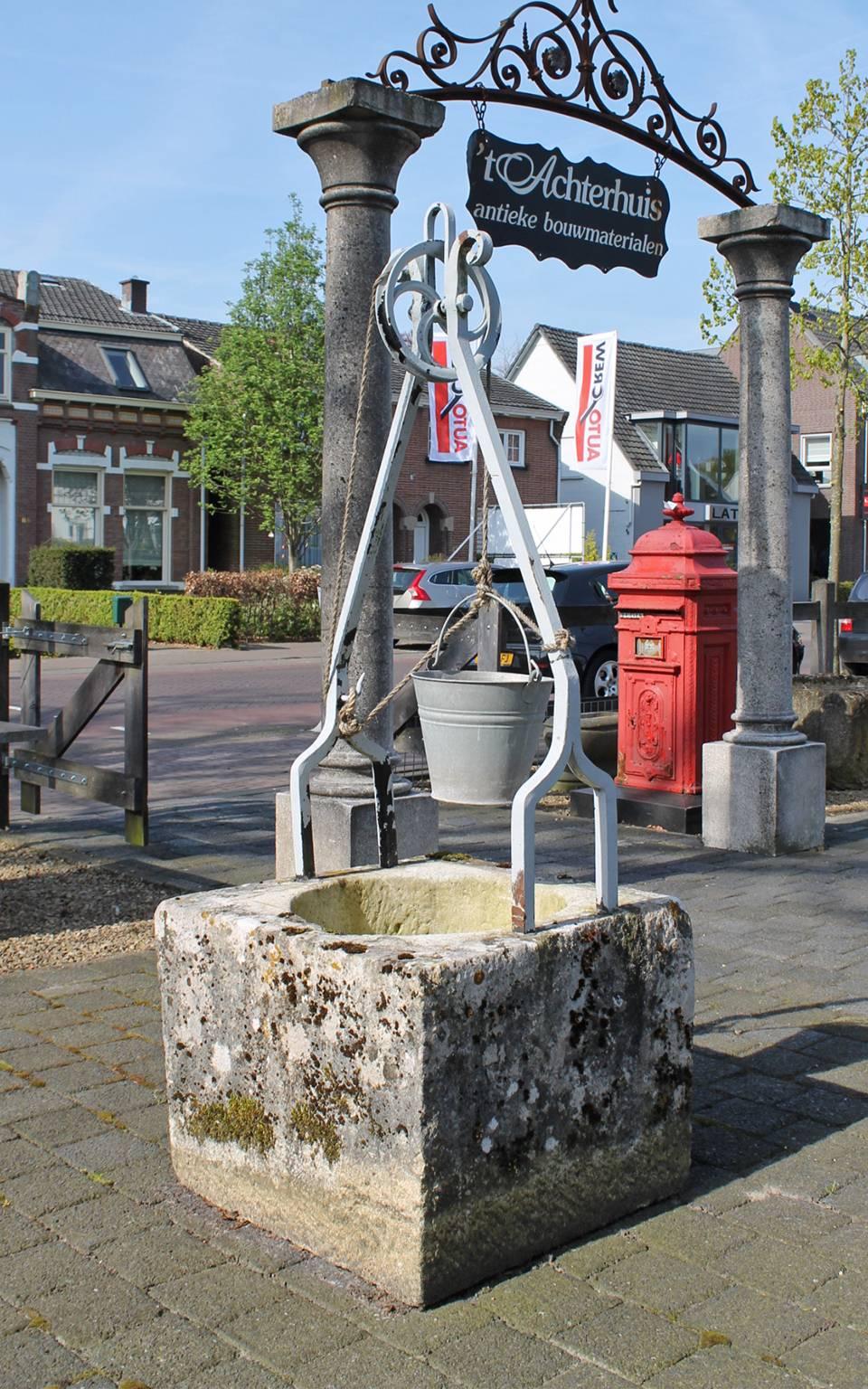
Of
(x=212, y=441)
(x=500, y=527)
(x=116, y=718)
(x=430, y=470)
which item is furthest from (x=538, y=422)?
(x=116, y=718)

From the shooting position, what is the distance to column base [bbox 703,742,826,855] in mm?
7238

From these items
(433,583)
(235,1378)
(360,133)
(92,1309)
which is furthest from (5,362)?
(235,1378)

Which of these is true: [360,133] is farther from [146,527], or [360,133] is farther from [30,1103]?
[146,527]

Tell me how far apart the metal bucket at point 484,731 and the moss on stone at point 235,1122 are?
845mm

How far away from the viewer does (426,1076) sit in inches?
108

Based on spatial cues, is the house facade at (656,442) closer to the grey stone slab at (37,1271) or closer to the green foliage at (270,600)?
the green foliage at (270,600)

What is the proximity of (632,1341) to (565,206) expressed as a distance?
16.8 feet

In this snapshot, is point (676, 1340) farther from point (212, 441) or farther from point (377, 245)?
point (212, 441)

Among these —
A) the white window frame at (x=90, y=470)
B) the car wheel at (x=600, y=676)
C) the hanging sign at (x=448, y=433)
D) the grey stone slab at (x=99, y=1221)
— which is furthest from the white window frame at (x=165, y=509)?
the grey stone slab at (x=99, y=1221)

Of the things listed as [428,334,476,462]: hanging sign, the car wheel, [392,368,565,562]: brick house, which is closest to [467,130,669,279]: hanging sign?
the car wheel

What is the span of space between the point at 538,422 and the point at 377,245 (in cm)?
3695

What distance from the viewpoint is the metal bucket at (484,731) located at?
11.0ft

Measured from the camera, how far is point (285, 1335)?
2.66m

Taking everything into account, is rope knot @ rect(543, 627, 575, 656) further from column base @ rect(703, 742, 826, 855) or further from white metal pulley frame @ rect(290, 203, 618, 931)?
column base @ rect(703, 742, 826, 855)
